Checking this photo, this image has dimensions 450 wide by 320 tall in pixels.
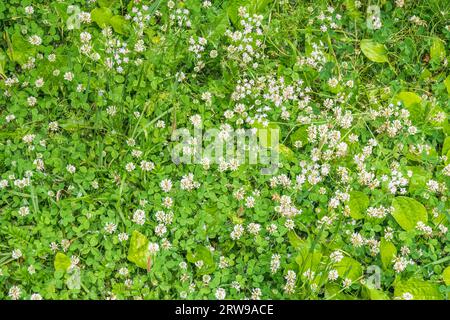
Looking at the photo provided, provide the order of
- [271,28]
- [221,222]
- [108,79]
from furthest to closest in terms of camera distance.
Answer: [271,28]
[108,79]
[221,222]

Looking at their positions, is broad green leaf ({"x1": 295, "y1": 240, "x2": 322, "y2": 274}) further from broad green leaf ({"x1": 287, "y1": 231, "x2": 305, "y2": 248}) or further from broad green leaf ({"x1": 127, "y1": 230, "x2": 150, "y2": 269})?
broad green leaf ({"x1": 127, "y1": 230, "x2": 150, "y2": 269})

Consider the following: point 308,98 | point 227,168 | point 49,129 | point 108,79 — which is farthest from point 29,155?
point 308,98

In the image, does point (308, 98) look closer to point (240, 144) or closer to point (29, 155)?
point (240, 144)

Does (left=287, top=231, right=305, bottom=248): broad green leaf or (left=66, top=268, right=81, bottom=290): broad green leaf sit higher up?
(left=287, top=231, right=305, bottom=248): broad green leaf

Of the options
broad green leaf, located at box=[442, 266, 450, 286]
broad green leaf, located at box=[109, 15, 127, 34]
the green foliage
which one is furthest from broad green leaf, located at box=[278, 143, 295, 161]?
broad green leaf, located at box=[109, 15, 127, 34]

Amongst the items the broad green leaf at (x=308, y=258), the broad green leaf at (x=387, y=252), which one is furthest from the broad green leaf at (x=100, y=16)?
the broad green leaf at (x=387, y=252)

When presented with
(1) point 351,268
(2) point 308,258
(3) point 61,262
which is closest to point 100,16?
(3) point 61,262
